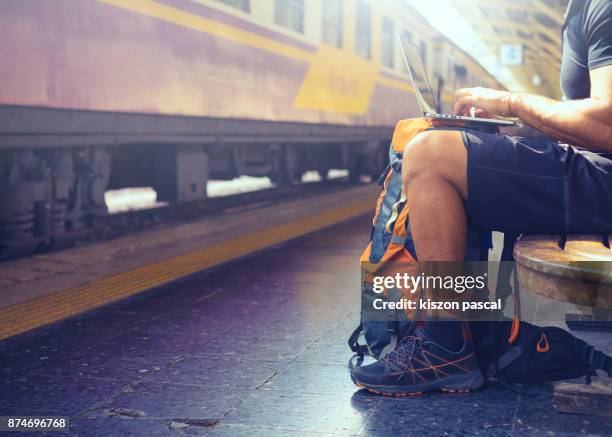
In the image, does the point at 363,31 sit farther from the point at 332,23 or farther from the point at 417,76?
the point at 417,76

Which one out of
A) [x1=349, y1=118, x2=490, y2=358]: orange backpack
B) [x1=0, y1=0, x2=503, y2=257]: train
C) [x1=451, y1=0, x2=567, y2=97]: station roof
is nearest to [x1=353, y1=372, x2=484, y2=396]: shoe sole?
[x1=349, y1=118, x2=490, y2=358]: orange backpack

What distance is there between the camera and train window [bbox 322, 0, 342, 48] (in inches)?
374

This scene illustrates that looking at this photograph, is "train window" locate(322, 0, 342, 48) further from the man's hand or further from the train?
the man's hand

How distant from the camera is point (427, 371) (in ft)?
7.55

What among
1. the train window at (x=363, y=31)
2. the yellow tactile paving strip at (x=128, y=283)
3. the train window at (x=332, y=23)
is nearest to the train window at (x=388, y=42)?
the train window at (x=363, y=31)

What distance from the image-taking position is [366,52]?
10992mm

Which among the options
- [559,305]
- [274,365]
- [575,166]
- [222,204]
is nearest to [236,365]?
[274,365]

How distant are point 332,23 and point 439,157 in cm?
787

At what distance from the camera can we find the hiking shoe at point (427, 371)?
230 centimetres

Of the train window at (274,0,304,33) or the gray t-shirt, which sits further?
the train window at (274,0,304,33)

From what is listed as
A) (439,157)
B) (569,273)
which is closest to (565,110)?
(439,157)

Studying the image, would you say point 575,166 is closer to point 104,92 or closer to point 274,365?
point 274,365

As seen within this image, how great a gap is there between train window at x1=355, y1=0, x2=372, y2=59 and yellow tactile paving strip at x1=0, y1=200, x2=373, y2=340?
4.76 meters

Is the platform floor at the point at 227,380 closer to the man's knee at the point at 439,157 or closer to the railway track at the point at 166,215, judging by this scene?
the man's knee at the point at 439,157
